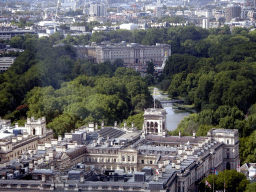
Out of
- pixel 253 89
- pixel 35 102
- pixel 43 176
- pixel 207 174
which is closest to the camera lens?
pixel 43 176

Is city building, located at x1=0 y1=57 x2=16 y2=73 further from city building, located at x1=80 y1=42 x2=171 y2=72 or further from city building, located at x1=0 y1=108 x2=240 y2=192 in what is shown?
city building, located at x1=0 y1=108 x2=240 y2=192

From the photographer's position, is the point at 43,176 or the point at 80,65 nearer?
the point at 43,176

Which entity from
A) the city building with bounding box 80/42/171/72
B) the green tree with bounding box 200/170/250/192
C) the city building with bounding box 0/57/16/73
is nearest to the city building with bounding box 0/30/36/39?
the city building with bounding box 80/42/171/72

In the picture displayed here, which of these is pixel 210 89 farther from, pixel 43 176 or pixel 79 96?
pixel 43 176

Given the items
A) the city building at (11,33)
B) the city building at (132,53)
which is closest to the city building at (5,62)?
the city building at (132,53)

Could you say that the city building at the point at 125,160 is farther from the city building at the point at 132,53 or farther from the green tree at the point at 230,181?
the city building at the point at 132,53

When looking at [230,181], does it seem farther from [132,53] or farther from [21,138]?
[132,53]

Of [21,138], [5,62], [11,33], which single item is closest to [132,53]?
[11,33]

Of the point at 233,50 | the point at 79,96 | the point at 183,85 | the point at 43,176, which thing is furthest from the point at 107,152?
the point at 233,50

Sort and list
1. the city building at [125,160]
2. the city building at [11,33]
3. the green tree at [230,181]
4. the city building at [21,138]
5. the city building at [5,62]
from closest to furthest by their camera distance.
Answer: the city building at [125,160] → the green tree at [230,181] → the city building at [21,138] → the city building at [5,62] → the city building at [11,33]

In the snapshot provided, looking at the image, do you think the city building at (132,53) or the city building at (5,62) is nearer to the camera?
the city building at (5,62)

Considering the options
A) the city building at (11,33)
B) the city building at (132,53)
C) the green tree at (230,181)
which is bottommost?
the city building at (132,53)
